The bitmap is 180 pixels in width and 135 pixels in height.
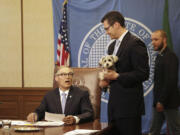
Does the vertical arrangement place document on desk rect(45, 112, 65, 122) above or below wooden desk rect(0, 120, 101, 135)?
above

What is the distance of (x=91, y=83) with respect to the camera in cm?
326

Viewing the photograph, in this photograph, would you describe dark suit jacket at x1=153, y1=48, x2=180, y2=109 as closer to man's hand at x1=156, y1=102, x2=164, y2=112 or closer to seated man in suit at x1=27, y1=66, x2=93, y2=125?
man's hand at x1=156, y1=102, x2=164, y2=112

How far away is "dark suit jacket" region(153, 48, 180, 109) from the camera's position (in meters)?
4.23

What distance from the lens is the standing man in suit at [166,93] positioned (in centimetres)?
421

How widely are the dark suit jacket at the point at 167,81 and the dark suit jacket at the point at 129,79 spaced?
1.48 meters

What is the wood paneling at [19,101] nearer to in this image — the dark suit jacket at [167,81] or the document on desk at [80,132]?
the dark suit jacket at [167,81]

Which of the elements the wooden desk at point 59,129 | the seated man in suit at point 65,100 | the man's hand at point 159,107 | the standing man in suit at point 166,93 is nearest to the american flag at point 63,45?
the standing man in suit at point 166,93

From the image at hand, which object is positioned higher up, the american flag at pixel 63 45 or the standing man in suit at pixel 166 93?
the american flag at pixel 63 45

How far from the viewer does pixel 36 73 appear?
611cm

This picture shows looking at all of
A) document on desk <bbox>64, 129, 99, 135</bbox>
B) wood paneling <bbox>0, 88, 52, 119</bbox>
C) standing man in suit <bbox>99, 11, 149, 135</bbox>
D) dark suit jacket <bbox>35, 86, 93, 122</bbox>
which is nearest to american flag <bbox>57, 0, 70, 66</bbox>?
wood paneling <bbox>0, 88, 52, 119</bbox>

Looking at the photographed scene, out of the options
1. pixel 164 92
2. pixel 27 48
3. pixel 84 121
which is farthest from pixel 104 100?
pixel 84 121

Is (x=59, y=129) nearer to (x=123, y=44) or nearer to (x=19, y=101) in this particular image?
(x=123, y=44)

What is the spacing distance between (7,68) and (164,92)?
10.5ft

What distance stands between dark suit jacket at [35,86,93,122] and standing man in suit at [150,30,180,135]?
140 cm
